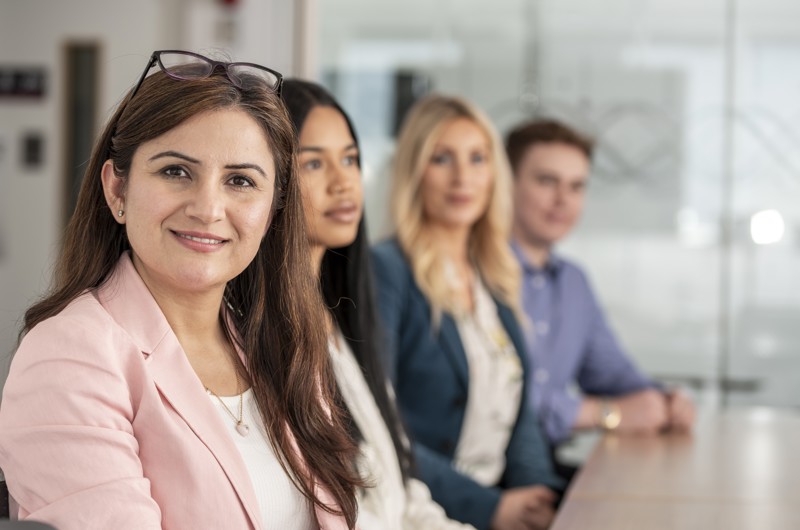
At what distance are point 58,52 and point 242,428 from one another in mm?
3935

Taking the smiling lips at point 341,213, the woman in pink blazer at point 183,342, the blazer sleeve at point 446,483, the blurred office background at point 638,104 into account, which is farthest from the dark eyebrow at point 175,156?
the blurred office background at point 638,104

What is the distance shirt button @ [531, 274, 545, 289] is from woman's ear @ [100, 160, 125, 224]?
214cm

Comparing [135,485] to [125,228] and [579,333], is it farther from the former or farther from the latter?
[579,333]

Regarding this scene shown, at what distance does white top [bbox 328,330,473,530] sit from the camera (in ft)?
7.02

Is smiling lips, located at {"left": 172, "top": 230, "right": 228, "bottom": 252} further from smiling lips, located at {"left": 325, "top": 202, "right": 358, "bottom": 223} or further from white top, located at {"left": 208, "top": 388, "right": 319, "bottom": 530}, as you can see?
smiling lips, located at {"left": 325, "top": 202, "right": 358, "bottom": 223}

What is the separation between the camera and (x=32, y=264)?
518cm

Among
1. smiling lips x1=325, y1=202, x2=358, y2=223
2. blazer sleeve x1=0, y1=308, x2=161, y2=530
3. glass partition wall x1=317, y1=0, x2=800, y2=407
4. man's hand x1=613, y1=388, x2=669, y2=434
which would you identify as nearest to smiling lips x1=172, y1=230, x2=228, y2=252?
blazer sleeve x1=0, y1=308, x2=161, y2=530

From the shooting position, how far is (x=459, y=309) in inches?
116

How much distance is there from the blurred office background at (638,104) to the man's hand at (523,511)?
2.12 metres

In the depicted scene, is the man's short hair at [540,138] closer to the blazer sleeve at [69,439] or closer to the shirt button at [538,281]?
the shirt button at [538,281]

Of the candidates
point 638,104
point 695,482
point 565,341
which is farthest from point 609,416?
point 638,104

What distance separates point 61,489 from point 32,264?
4.09m

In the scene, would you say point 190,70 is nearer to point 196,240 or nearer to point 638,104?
point 196,240

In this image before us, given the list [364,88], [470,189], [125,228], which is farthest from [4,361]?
[364,88]
